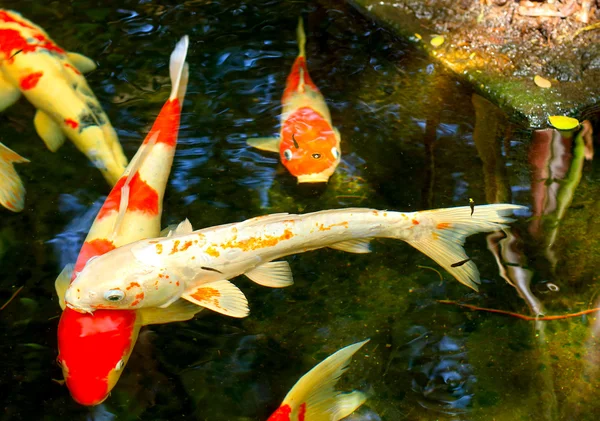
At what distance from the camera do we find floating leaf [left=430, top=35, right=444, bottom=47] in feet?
16.4

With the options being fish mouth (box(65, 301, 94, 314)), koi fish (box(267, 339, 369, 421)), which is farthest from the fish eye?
koi fish (box(267, 339, 369, 421))

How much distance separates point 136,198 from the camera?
11.4 feet

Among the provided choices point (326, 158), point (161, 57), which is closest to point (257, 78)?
point (161, 57)

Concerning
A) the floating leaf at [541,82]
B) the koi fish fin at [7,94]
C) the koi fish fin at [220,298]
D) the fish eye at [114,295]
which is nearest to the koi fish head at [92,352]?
the fish eye at [114,295]

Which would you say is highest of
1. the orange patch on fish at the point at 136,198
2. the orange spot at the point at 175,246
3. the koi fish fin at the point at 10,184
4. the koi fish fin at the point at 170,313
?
the orange spot at the point at 175,246

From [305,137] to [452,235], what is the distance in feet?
4.18

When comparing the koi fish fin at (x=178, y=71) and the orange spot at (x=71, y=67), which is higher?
the koi fish fin at (x=178, y=71)

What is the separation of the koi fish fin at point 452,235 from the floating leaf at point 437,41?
2144mm

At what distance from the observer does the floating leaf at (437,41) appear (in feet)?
16.4

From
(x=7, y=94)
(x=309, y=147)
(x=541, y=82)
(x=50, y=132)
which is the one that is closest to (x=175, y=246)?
(x=309, y=147)

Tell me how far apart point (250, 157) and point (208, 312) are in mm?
1287

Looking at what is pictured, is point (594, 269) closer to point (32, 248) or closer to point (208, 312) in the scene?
point (208, 312)

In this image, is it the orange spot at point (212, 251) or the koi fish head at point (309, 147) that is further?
the koi fish head at point (309, 147)

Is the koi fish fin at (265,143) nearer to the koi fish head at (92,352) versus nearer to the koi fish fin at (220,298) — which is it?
the koi fish fin at (220,298)
